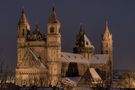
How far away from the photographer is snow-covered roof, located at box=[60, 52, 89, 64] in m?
130

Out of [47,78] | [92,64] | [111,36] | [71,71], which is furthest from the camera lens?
[111,36]

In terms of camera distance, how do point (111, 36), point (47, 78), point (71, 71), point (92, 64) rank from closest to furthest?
point (47, 78) → point (71, 71) → point (92, 64) → point (111, 36)

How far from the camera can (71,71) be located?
5197 inches

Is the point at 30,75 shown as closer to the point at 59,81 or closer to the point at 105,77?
the point at 59,81

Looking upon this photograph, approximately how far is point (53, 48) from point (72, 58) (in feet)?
52.4

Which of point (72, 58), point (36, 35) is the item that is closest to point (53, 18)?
point (36, 35)

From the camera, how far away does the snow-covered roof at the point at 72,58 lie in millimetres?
129875

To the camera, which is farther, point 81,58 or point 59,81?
point 81,58

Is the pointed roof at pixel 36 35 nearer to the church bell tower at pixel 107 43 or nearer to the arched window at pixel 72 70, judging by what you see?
the arched window at pixel 72 70

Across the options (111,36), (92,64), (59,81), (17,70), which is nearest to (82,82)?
(59,81)

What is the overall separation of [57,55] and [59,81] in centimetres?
476

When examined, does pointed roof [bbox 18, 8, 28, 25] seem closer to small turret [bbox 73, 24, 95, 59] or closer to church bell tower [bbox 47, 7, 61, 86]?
church bell tower [bbox 47, 7, 61, 86]

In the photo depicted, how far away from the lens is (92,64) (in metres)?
141

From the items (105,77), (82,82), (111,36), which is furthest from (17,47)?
(111,36)
